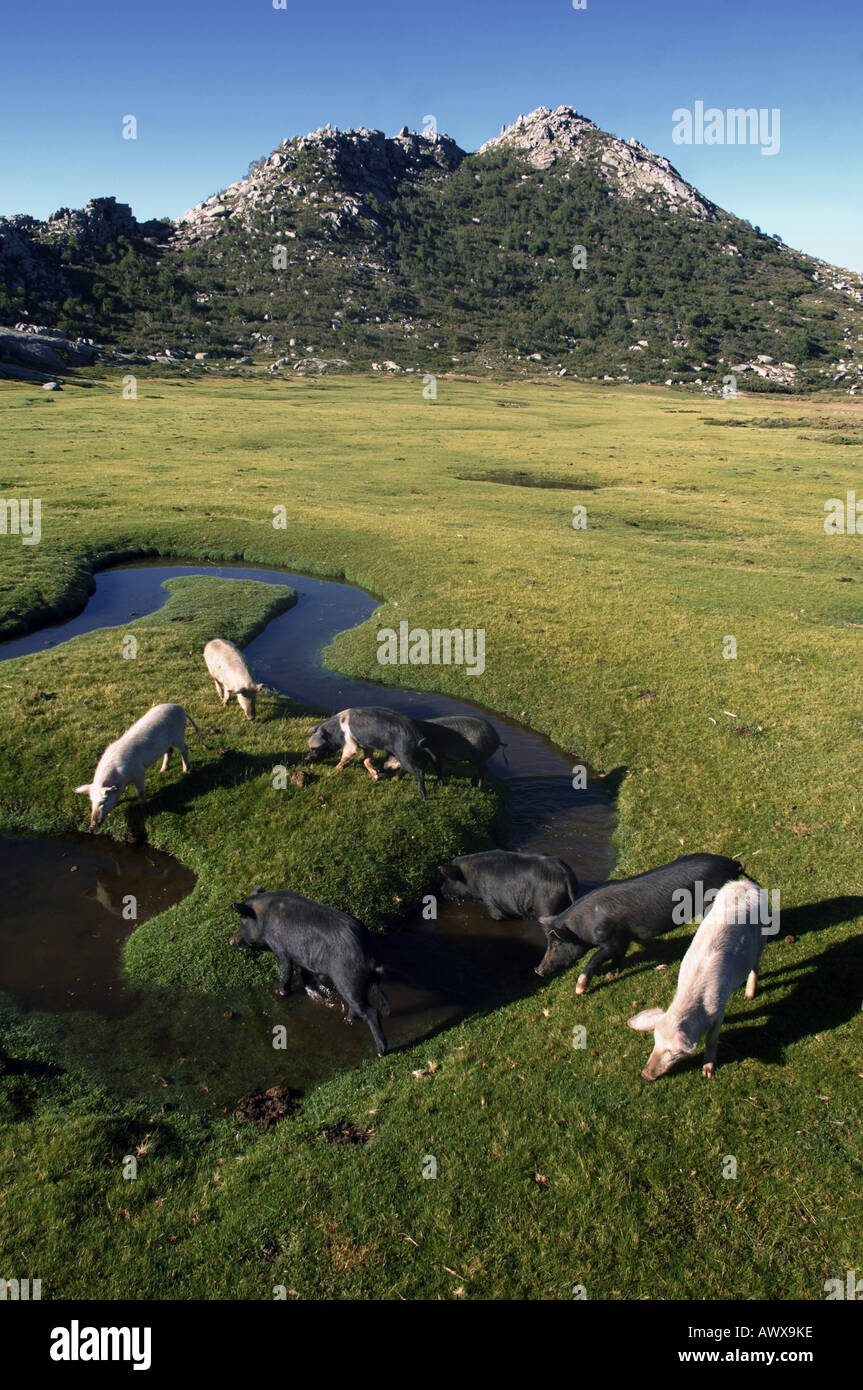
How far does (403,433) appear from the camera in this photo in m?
68.5

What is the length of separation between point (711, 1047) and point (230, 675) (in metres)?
13.1

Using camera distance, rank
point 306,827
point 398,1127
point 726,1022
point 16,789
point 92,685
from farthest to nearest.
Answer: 1. point 92,685
2. point 16,789
3. point 306,827
4. point 726,1022
5. point 398,1127

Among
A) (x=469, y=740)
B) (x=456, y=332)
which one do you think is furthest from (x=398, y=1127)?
(x=456, y=332)

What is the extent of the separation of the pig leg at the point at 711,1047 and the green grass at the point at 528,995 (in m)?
0.13

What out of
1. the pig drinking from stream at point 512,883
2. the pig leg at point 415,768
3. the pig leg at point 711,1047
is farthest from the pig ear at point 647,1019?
the pig leg at point 415,768

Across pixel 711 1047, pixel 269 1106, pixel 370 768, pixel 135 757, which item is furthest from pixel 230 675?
pixel 711 1047

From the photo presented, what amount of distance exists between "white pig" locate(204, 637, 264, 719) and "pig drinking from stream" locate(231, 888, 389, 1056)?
7249 mm

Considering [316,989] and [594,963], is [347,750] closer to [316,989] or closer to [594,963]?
[316,989]

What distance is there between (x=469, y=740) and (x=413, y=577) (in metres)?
14.5

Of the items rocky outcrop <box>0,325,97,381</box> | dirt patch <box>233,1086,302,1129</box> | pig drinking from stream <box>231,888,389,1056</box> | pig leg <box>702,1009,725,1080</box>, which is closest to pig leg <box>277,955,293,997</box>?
pig drinking from stream <box>231,888,389,1056</box>

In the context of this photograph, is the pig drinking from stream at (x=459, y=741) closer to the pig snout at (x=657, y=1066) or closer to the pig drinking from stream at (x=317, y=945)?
the pig drinking from stream at (x=317, y=945)

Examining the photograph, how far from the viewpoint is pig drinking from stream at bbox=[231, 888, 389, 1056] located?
9.45m

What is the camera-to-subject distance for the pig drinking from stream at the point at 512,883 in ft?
37.7
